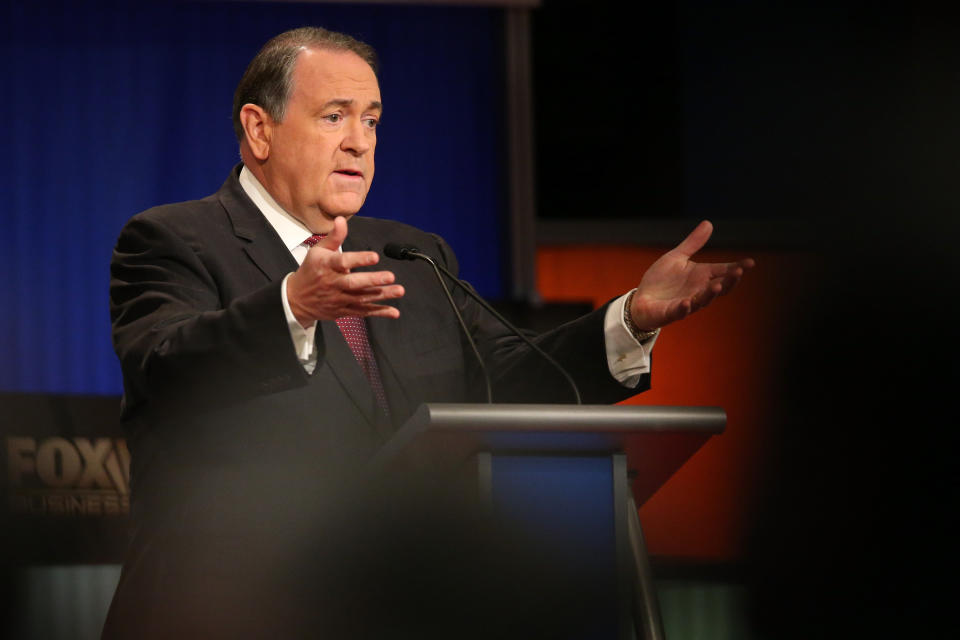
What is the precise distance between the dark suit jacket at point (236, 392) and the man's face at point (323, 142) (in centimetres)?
10

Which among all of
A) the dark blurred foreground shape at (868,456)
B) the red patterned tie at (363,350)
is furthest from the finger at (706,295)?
the dark blurred foreground shape at (868,456)

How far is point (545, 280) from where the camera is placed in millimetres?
5078

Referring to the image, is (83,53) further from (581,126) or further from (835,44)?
(835,44)

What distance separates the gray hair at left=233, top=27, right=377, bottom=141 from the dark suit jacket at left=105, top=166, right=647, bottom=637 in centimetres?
22

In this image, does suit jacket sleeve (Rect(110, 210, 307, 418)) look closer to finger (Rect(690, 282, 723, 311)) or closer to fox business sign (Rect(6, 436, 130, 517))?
finger (Rect(690, 282, 723, 311))

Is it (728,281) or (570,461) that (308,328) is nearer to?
(570,461)

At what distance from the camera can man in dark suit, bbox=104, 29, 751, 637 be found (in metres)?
1.52

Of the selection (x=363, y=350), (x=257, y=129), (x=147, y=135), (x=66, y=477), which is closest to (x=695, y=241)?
(x=363, y=350)

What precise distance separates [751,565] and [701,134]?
5.69ft

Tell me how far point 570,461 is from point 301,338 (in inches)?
15.7

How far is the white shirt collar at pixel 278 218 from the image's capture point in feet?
6.73

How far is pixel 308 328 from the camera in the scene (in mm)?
1546

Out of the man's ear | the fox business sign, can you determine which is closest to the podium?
the man's ear

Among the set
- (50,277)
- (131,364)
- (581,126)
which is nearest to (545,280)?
(581,126)
